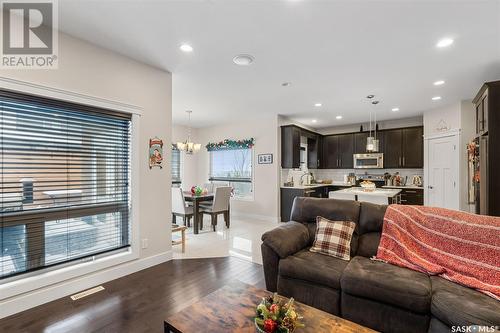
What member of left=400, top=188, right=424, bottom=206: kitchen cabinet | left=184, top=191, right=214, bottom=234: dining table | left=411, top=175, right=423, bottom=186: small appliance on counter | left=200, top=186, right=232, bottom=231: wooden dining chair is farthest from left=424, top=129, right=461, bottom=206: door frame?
left=184, top=191, right=214, bottom=234: dining table

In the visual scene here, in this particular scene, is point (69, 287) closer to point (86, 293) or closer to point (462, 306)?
point (86, 293)

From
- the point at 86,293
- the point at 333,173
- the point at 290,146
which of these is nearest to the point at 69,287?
the point at 86,293

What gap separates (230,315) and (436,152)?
6133 mm

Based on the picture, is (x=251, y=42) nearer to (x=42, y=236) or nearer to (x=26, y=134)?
(x=26, y=134)

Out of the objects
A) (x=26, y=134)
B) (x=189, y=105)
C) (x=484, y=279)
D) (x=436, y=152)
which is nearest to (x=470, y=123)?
(x=436, y=152)

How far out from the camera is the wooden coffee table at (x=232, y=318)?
4.52ft

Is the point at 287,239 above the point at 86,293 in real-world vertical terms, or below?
above

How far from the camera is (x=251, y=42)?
273 centimetres

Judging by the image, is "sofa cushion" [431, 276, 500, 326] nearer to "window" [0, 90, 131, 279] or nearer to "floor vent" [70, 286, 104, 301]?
"floor vent" [70, 286, 104, 301]

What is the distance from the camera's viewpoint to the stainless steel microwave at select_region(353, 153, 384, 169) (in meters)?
6.84

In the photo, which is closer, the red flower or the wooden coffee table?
the red flower

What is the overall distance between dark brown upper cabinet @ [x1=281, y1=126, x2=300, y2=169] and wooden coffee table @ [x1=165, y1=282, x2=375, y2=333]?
15.5 feet

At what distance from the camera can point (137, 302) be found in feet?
8.00

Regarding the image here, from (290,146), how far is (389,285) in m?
4.56
